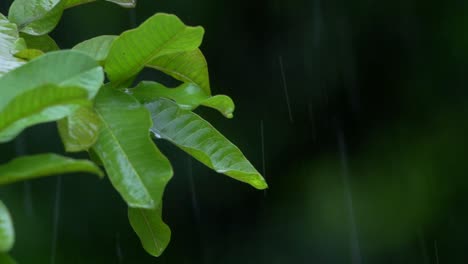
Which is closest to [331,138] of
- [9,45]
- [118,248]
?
[118,248]

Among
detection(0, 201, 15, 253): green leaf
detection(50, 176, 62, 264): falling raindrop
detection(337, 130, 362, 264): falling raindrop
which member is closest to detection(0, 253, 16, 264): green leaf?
detection(0, 201, 15, 253): green leaf

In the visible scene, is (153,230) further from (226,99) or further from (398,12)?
(398,12)

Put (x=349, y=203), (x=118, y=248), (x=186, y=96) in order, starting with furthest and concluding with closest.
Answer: (x=349, y=203)
(x=118, y=248)
(x=186, y=96)

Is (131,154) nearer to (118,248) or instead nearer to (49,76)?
(49,76)

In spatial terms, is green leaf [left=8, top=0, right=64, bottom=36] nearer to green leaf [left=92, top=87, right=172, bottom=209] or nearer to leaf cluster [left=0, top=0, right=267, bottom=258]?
leaf cluster [left=0, top=0, right=267, bottom=258]

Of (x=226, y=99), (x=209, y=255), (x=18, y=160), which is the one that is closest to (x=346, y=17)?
(x=209, y=255)

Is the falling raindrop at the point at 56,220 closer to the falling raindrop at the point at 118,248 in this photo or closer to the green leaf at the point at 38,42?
the falling raindrop at the point at 118,248
